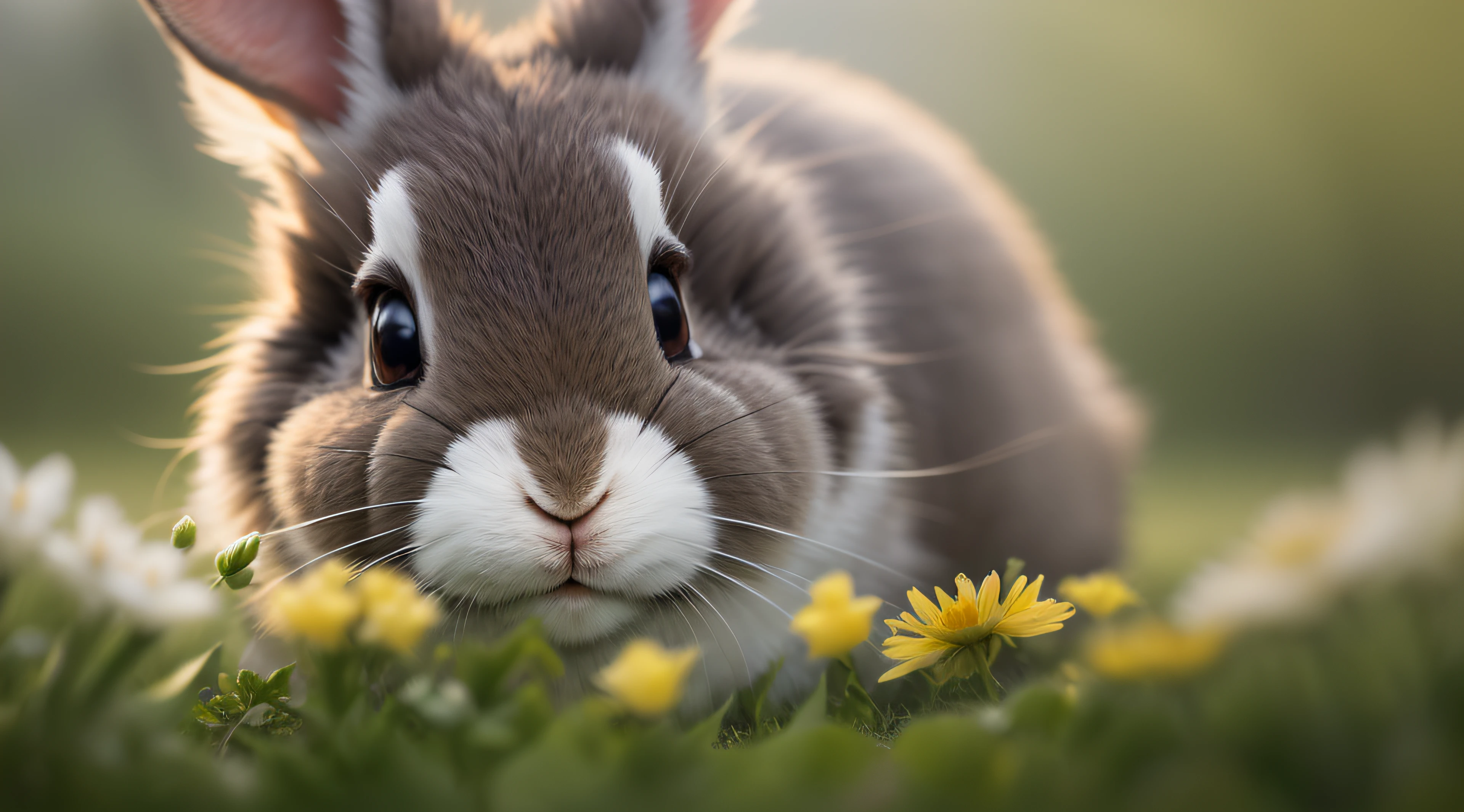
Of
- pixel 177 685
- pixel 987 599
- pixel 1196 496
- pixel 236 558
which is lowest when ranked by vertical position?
pixel 177 685

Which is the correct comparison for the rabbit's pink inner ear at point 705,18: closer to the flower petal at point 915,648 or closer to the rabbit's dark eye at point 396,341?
the rabbit's dark eye at point 396,341

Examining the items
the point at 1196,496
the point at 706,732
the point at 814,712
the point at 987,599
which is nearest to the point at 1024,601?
the point at 987,599

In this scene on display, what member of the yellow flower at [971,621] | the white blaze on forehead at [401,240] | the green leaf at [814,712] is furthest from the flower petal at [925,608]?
the white blaze on forehead at [401,240]

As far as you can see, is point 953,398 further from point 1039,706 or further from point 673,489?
point 1039,706

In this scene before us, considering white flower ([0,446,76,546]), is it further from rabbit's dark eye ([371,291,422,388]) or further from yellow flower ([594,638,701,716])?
yellow flower ([594,638,701,716])

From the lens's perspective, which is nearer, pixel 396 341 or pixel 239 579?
pixel 239 579

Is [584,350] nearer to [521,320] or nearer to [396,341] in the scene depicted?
[521,320]
